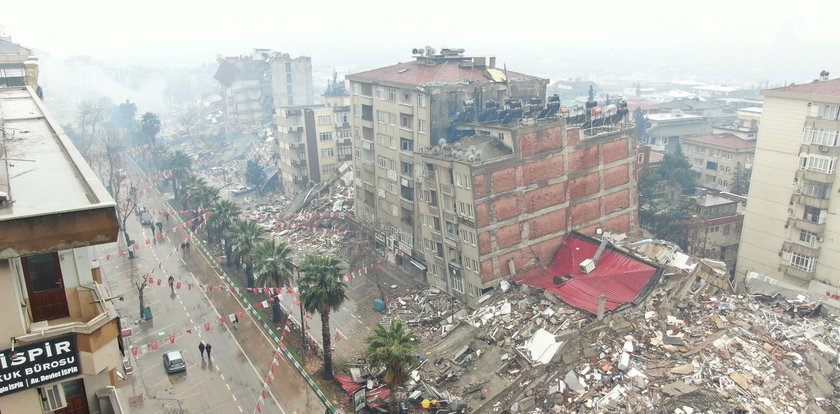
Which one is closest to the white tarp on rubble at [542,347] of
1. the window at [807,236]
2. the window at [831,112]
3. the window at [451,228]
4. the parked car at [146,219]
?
the window at [451,228]

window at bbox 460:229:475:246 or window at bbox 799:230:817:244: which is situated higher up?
window at bbox 460:229:475:246

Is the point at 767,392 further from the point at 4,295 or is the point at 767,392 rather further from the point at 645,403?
the point at 4,295

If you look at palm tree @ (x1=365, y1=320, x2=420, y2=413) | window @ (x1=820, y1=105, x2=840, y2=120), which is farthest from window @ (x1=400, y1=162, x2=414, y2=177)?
window @ (x1=820, y1=105, x2=840, y2=120)

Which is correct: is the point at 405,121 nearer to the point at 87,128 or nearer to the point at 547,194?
the point at 547,194

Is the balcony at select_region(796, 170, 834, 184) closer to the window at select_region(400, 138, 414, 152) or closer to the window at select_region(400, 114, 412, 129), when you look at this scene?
the window at select_region(400, 138, 414, 152)

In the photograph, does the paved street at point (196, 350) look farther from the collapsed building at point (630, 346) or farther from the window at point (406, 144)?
the window at point (406, 144)

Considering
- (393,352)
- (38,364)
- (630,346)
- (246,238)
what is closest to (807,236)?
(630,346)

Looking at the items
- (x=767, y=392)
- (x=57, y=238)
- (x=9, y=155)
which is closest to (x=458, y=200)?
(x=767, y=392)
